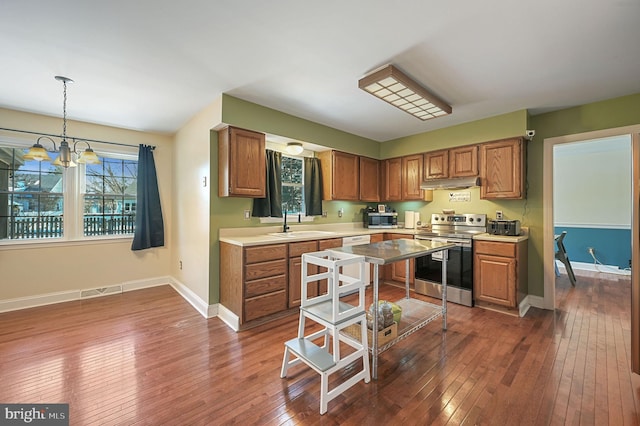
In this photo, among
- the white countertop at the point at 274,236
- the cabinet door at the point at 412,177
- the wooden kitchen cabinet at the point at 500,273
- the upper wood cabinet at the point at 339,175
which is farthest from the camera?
the cabinet door at the point at 412,177

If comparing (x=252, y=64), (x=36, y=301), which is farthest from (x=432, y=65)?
(x=36, y=301)

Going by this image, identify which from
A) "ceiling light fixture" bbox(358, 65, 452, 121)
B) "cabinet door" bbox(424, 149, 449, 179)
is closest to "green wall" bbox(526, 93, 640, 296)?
"cabinet door" bbox(424, 149, 449, 179)

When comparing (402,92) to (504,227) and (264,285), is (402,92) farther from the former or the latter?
(264,285)

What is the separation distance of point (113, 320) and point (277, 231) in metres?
2.20

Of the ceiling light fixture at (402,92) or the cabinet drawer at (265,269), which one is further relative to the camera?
the cabinet drawer at (265,269)

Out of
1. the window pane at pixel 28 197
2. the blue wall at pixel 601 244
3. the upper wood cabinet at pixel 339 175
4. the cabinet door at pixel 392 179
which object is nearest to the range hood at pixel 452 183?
the cabinet door at pixel 392 179

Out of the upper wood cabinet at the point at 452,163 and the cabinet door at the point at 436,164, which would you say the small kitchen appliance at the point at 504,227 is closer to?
the upper wood cabinet at the point at 452,163

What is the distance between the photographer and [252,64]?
2391mm

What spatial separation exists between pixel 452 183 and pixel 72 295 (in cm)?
575

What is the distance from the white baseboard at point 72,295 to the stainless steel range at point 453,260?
4267mm

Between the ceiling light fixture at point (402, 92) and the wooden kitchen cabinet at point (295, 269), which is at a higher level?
the ceiling light fixture at point (402, 92)

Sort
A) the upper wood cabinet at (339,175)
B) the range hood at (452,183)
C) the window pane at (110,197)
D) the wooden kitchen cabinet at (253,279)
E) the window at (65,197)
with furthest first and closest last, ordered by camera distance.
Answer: the upper wood cabinet at (339,175) < the window pane at (110,197) < the range hood at (452,183) < the window at (65,197) < the wooden kitchen cabinet at (253,279)

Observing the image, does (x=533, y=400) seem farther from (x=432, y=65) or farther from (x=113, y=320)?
(x=113, y=320)

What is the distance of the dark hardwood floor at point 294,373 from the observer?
1.69 metres
